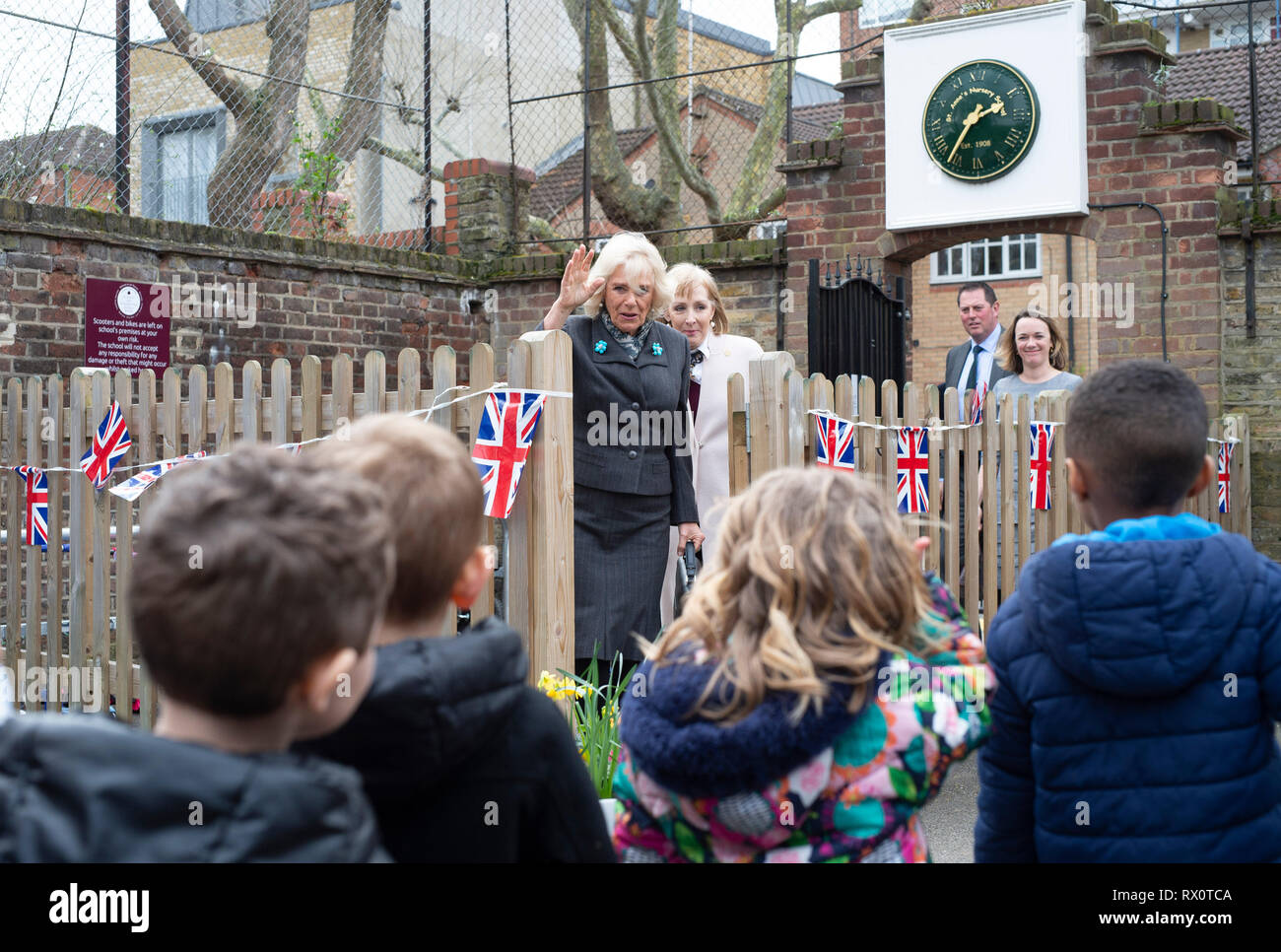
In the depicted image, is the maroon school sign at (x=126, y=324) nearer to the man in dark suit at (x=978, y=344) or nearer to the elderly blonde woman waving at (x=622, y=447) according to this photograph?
the elderly blonde woman waving at (x=622, y=447)

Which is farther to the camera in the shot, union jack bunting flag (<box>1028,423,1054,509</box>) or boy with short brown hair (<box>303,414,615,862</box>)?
union jack bunting flag (<box>1028,423,1054,509</box>)

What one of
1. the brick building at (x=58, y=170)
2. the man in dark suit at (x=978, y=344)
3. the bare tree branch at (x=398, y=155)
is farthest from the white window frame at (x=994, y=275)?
the brick building at (x=58, y=170)

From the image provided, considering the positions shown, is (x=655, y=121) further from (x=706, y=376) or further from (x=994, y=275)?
(x=994, y=275)

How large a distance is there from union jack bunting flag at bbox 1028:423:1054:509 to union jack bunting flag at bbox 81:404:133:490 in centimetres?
400

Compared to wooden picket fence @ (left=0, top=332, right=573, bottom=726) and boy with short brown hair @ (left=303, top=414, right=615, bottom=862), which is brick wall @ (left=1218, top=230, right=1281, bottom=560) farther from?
boy with short brown hair @ (left=303, top=414, right=615, bottom=862)

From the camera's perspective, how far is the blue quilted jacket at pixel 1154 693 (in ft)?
6.44

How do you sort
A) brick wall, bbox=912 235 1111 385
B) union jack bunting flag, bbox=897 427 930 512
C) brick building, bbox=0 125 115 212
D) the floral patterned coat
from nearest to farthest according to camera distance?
the floral patterned coat < union jack bunting flag, bbox=897 427 930 512 < brick building, bbox=0 125 115 212 < brick wall, bbox=912 235 1111 385

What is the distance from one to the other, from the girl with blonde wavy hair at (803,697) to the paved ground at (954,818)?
6.93 ft

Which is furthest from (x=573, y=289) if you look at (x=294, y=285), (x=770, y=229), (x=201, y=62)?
(x=770, y=229)

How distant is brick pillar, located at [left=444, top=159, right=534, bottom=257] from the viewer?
11242mm

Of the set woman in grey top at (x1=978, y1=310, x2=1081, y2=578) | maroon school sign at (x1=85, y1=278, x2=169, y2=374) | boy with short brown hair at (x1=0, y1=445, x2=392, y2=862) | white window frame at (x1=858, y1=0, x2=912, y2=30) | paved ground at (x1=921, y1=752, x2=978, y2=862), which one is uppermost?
white window frame at (x1=858, y1=0, x2=912, y2=30)

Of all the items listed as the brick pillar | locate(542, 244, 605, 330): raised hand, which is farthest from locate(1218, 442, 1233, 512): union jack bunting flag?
the brick pillar

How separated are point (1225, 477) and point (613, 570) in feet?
17.4

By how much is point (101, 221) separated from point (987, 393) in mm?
5435
